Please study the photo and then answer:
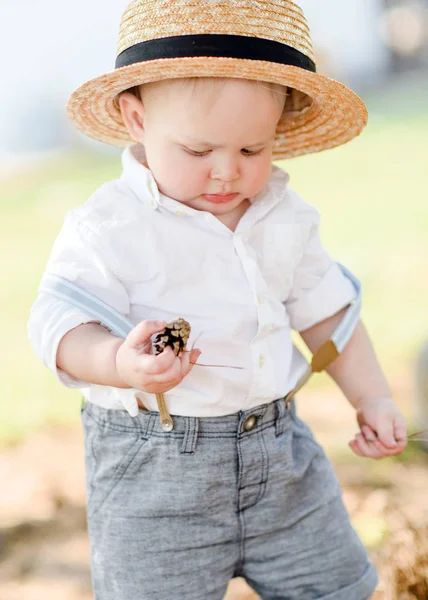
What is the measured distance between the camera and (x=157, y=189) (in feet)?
4.73

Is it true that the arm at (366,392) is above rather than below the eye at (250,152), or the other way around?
below

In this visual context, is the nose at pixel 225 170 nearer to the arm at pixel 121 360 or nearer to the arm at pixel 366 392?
the arm at pixel 121 360

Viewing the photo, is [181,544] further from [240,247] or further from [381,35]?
[381,35]

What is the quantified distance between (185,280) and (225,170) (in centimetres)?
21

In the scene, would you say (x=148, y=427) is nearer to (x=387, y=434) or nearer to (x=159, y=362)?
(x=159, y=362)

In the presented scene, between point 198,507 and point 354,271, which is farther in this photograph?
point 354,271

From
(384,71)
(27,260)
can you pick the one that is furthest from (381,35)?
(27,260)

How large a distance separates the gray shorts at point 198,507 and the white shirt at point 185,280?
0.06 m

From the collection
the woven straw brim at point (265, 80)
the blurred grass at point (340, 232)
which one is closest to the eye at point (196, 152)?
the woven straw brim at point (265, 80)

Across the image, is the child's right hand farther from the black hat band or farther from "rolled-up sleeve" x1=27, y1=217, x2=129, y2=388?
the black hat band

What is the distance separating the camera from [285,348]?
1.58 meters

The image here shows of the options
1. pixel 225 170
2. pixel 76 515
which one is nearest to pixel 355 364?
pixel 225 170

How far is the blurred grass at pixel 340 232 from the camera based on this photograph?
3.52 m

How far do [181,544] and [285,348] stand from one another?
0.42m
